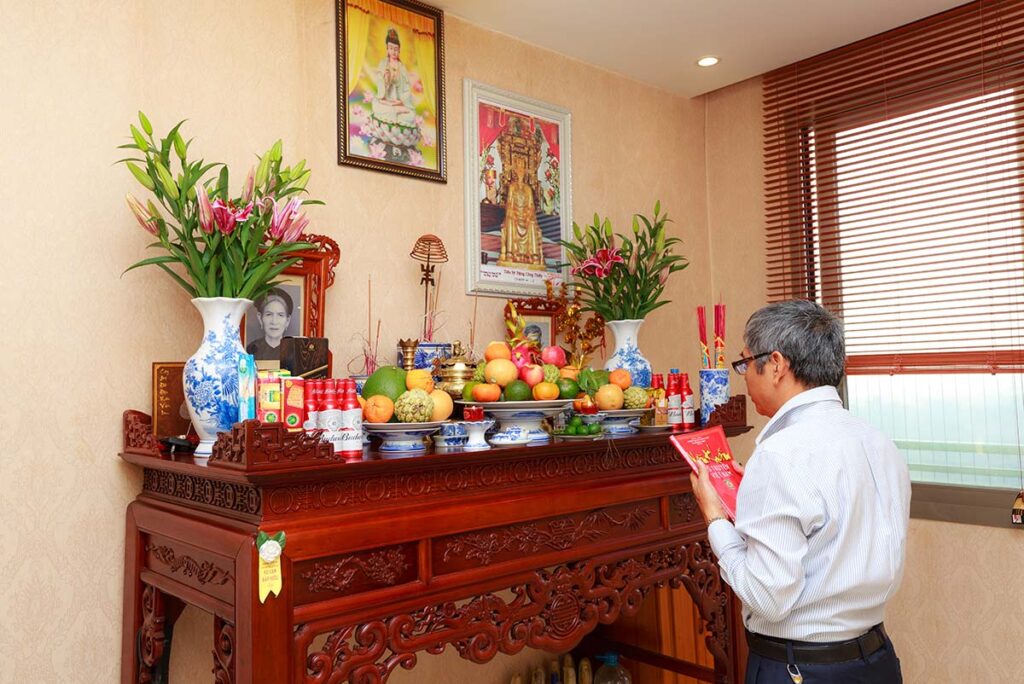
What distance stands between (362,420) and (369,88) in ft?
4.18

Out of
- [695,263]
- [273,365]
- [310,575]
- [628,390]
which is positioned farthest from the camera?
[695,263]

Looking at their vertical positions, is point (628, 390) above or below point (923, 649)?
above

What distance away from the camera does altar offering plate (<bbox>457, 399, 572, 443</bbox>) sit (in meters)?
2.14

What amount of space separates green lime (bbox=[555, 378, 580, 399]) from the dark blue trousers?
89 centimetres

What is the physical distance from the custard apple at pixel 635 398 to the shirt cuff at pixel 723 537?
2.79 ft

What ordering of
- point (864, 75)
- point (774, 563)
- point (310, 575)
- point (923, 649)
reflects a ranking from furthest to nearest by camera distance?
point (864, 75) → point (923, 649) → point (310, 575) → point (774, 563)

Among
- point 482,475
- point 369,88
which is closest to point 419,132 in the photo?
point 369,88

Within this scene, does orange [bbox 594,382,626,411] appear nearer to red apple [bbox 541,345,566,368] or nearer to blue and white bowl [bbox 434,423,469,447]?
red apple [bbox 541,345,566,368]

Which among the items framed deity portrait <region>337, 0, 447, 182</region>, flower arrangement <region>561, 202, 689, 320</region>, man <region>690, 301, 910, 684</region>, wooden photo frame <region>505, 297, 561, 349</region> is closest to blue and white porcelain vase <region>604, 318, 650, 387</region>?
flower arrangement <region>561, 202, 689, 320</region>

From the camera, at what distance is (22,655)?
75.2 inches

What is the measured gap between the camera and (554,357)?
8.07 feet

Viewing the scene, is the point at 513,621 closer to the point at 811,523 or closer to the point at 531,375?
the point at 531,375

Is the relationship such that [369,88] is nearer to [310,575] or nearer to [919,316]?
[310,575]

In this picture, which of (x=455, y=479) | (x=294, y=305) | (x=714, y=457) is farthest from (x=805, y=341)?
(x=294, y=305)
